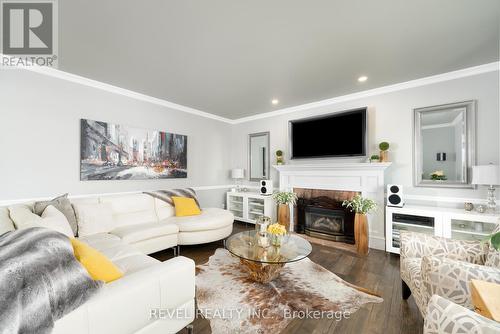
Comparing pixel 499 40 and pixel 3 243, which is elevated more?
pixel 499 40

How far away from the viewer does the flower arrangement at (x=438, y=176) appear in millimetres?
2930

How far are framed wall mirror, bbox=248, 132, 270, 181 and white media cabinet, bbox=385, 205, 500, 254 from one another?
102 inches

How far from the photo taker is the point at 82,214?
2518 millimetres

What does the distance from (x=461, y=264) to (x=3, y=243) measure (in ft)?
8.64

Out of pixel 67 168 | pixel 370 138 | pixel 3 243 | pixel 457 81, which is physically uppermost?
pixel 457 81

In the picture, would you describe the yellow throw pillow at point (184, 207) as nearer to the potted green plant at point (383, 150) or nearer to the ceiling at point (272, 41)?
the ceiling at point (272, 41)

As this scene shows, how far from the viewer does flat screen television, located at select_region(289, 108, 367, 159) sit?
3.54m

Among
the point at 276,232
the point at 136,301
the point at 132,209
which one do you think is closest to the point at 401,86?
the point at 276,232

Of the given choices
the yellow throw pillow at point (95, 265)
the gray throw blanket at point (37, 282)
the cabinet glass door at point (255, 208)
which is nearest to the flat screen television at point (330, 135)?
the cabinet glass door at point (255, 208)

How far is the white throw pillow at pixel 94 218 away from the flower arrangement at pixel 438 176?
458cm

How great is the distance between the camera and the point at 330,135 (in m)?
3.85

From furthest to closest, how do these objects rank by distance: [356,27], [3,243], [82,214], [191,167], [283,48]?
1. [191,167]
2. [82,214]
3. [283,48]
4. [356,27]
5. [3,243]

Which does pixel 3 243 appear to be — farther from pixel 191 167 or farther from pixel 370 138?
pixel 370 138

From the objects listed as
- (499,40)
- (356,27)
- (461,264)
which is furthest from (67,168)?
(499,40)
